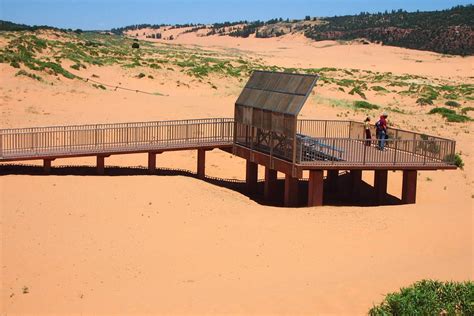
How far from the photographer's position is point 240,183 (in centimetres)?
2456

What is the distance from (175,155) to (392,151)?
9.38 meters

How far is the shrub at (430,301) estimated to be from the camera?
11.8m

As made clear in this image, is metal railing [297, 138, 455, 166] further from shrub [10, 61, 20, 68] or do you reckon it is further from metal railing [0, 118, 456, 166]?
shrub [10, 61, 20, 68]

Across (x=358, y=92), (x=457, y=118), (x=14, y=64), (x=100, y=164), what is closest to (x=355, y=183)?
(x=100, y=164)

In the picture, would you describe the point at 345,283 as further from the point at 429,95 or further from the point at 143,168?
the point at 429,95

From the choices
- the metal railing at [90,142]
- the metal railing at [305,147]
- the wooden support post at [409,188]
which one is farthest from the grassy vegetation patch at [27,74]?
the wooden support post at [409,188]

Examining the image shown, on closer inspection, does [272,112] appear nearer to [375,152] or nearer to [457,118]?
[375,152]

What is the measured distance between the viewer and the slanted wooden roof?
1942 cm

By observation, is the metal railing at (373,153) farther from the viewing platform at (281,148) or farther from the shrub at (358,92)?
the shrub at (358,92)

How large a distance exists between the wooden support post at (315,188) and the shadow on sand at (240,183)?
1251 mm

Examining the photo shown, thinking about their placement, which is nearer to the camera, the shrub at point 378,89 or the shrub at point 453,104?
the shrub at point 453,104

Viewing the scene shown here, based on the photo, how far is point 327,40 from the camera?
14350cm

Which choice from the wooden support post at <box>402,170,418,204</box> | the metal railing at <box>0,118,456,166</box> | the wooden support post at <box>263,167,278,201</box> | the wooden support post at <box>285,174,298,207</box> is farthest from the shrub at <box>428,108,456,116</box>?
the wooden support post at <box>285,174,298,207</box>

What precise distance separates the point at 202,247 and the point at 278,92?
6.83m
